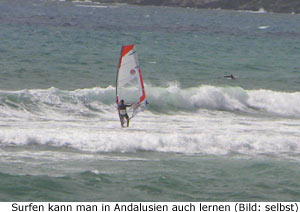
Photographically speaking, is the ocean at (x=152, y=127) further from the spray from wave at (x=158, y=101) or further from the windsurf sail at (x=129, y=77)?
the windsurf sail at (x=129, y=77)

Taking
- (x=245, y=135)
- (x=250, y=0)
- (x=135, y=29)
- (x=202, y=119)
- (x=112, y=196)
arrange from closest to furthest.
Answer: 1. (x=112, y=196)
2. (x=245, y=135)
3. (x=202, y=119)
4. (x=135, y=29)
5. (x=250, y=0)

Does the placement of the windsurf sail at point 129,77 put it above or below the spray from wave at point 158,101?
above

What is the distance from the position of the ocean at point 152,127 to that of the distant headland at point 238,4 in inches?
3724

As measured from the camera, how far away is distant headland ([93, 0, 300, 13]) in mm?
→ 137125

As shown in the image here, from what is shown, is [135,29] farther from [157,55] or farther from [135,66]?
[135,66]

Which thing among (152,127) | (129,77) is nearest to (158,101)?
(152,127)

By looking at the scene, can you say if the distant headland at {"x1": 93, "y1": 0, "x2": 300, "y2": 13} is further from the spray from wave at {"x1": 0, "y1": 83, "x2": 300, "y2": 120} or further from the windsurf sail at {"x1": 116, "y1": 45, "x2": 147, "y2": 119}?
the windsurf sail at {"x1": 116, "y1": 45, "x2": 147, "y2": 119}

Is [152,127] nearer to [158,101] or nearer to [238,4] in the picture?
[158,101]

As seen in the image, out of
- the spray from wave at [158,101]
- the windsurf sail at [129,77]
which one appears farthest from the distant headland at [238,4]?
the windsurf sail at [129,77]

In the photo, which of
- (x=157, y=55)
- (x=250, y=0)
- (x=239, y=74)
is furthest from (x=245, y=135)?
(x=250, y=0)

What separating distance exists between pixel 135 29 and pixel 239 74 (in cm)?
3044

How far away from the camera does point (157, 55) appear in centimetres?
4241

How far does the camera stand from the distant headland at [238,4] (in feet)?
450

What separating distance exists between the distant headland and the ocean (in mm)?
94579
